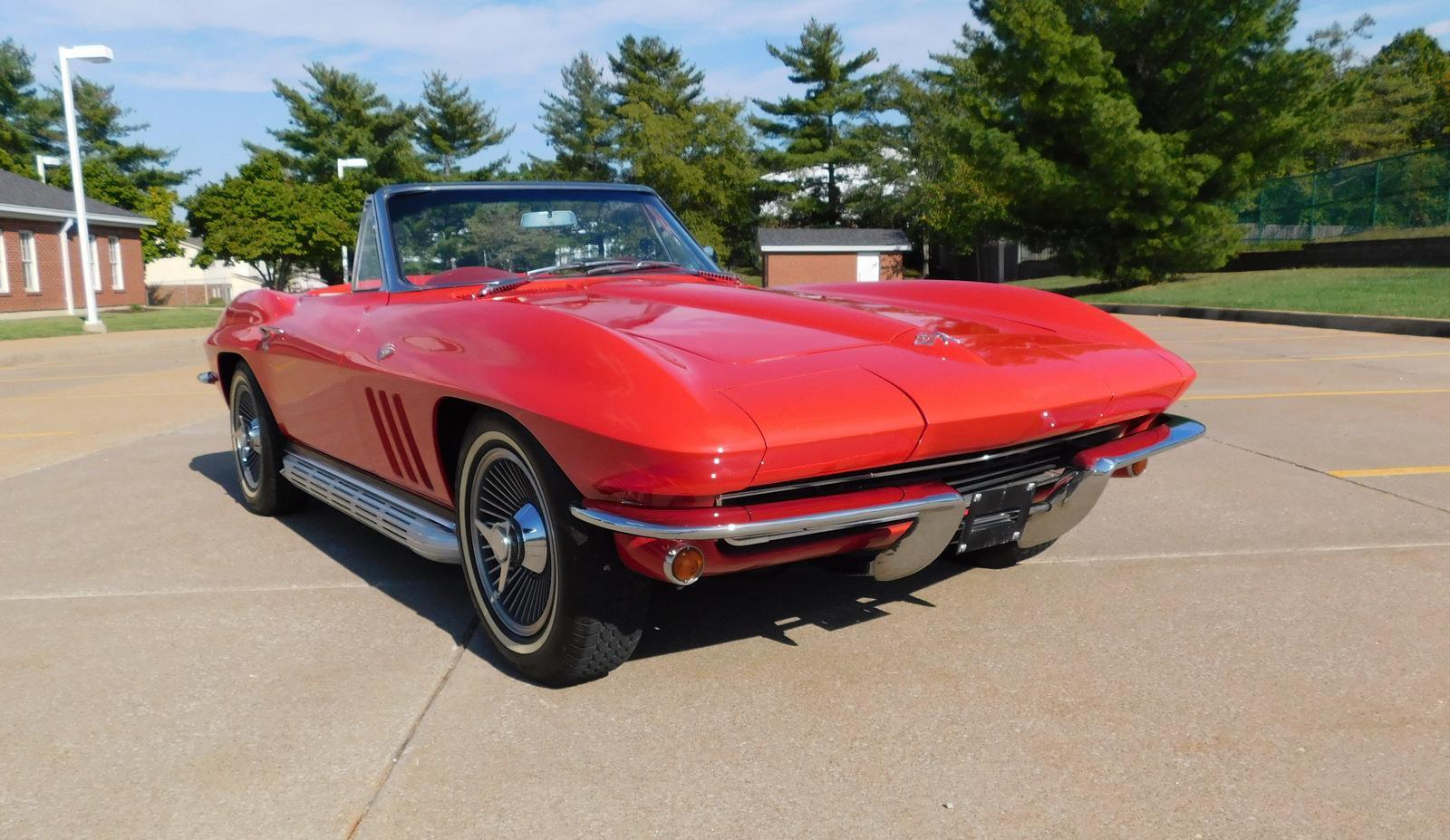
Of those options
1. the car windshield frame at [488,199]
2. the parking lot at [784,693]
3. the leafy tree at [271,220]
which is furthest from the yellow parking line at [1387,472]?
the leafy tree at [271,220]

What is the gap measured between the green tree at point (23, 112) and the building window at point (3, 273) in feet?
93.2

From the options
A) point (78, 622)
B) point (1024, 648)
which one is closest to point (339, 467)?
point (78, 622)

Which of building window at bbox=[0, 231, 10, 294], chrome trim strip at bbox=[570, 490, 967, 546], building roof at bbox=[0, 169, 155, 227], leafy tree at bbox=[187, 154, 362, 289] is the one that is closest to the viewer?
chrome trim strip at bbox=[570, 490, 967, 546]

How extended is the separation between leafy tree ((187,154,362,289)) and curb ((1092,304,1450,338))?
A: 2972 centimetres

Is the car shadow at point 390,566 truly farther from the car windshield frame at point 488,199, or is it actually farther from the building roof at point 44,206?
the building roof at point 44,206

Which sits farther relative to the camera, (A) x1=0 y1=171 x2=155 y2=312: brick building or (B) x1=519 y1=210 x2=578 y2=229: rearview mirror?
(A) x1=0 y1=171 x2=155 y2=312: brick building

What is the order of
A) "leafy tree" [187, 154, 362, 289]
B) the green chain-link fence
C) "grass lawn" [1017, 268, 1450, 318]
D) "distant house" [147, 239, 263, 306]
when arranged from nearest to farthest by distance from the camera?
"grass lawn" [1017, 268, 1450, 318] < the green chain-link fence < "leafy tree" [187, 154, 362, 289] < "distant house" [147, 239, 263, 306]

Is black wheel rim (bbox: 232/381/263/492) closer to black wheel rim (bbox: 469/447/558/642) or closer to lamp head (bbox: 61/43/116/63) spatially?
black wheel rim (bbox: 469/447/558/642)

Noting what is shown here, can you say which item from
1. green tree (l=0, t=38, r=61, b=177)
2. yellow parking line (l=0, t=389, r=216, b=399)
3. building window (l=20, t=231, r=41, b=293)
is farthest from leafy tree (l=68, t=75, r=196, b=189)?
yellow parking line (l=0, t=389, r=216, b=399)

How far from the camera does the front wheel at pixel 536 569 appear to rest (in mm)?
2631

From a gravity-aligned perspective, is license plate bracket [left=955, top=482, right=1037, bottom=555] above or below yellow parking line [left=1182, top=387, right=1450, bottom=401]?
above

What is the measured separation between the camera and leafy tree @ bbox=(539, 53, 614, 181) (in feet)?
211

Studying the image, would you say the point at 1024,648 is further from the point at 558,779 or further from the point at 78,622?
the point at 78,622

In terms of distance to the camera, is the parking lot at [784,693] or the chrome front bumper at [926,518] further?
the chrome front bumper at [926,518]
